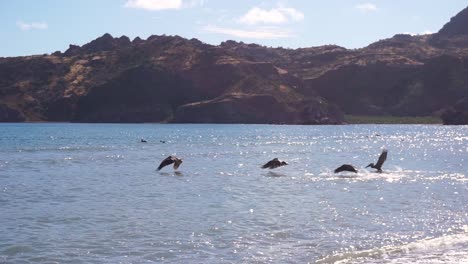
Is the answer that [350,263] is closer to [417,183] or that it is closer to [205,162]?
[417,183]

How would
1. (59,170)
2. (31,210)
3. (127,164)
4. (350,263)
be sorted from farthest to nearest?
(127,164), (59,170), (31,210), (350,263)

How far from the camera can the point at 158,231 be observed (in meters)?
20.4

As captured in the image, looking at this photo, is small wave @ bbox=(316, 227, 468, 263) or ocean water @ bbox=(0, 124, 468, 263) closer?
small wave @ bbox=(316, 227, 468, 263)

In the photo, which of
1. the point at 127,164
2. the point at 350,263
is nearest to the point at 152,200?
the point at 350,263

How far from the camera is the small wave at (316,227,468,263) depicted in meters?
16.6

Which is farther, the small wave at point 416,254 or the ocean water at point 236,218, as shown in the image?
the ocean water at point 236,218

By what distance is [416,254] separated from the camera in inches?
680

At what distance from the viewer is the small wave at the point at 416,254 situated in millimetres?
16578

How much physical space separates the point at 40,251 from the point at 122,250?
2.15 m

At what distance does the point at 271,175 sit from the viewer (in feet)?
135

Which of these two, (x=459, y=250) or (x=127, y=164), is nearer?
(x=459, y=250)

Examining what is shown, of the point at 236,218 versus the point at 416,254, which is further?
the point at 236,218

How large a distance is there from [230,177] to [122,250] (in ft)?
74.1

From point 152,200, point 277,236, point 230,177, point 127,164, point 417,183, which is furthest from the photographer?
point 127,164
